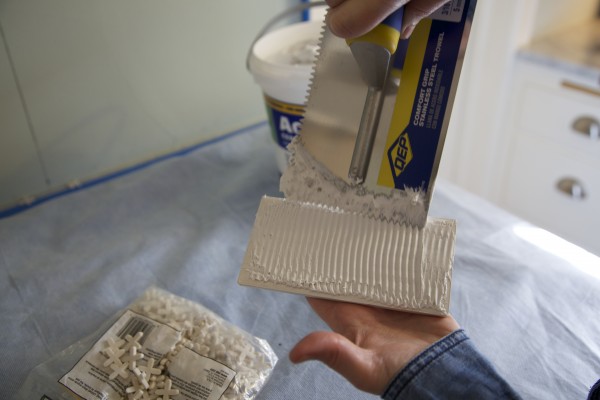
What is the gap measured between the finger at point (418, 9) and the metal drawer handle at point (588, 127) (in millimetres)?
883

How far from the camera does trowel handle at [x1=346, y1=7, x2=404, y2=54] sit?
2.01 feet

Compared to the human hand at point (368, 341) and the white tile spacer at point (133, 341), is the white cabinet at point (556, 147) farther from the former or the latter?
the white tile spacer at point (133, 341)

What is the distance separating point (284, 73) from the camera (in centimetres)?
87

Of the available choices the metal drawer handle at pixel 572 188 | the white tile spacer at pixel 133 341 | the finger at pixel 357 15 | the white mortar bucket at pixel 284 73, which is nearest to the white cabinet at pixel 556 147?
the metal drawer handle at pixel 572 188

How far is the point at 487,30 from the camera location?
146cm

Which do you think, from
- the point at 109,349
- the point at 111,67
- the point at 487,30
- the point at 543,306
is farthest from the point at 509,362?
the point at 487,30

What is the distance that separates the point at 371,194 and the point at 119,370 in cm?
38

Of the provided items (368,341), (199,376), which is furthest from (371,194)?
(199,376)

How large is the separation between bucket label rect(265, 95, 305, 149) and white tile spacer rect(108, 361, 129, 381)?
0.45 metres

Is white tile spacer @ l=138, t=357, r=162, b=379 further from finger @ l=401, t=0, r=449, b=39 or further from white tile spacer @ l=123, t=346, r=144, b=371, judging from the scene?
finger @ l=401, t=0, r=449, b=39

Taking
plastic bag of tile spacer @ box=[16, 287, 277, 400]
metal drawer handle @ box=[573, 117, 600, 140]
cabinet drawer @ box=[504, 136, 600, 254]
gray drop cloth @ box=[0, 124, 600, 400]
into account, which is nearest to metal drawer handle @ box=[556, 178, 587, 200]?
cabinet drawer @ box=[504, 136, 600, 254]

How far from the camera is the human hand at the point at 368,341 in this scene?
1.73 feet

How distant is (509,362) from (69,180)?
2.83 feet

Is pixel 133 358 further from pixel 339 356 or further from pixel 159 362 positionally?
pixel 339 356
